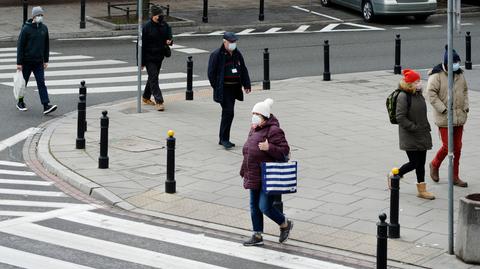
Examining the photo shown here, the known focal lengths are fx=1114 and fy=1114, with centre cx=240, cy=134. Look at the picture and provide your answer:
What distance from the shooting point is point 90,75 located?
80.9ft

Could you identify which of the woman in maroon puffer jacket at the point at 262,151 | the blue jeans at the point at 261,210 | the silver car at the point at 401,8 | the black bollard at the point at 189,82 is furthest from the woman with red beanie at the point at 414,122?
the silver car at the point at 401,8

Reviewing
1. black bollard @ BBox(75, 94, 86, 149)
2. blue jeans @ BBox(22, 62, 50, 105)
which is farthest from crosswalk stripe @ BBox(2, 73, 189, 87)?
black bollard @ BBox(75, 94, 86, 149)

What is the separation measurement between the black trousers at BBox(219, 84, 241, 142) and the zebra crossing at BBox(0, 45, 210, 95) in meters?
6.04

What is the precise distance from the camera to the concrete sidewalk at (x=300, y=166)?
522 inches

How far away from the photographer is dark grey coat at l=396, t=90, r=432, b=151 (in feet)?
46.8

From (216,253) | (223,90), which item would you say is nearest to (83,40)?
(223,90)

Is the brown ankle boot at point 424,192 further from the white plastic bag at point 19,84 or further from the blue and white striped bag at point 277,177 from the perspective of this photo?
the white plastic bag at point 19,84

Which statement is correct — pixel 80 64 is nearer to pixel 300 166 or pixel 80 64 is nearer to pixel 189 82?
pixel 189 82

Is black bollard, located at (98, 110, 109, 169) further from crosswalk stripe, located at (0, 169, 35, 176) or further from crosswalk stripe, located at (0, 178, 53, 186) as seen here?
crosswalk stripe, located at (0, 169, 35, 176)

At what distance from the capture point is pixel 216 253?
40.5 ft

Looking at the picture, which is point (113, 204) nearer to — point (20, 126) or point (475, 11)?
point (20, 126)

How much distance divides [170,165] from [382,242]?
4458mm

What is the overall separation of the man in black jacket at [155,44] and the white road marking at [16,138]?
242 cm

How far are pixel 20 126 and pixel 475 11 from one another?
22.1m
